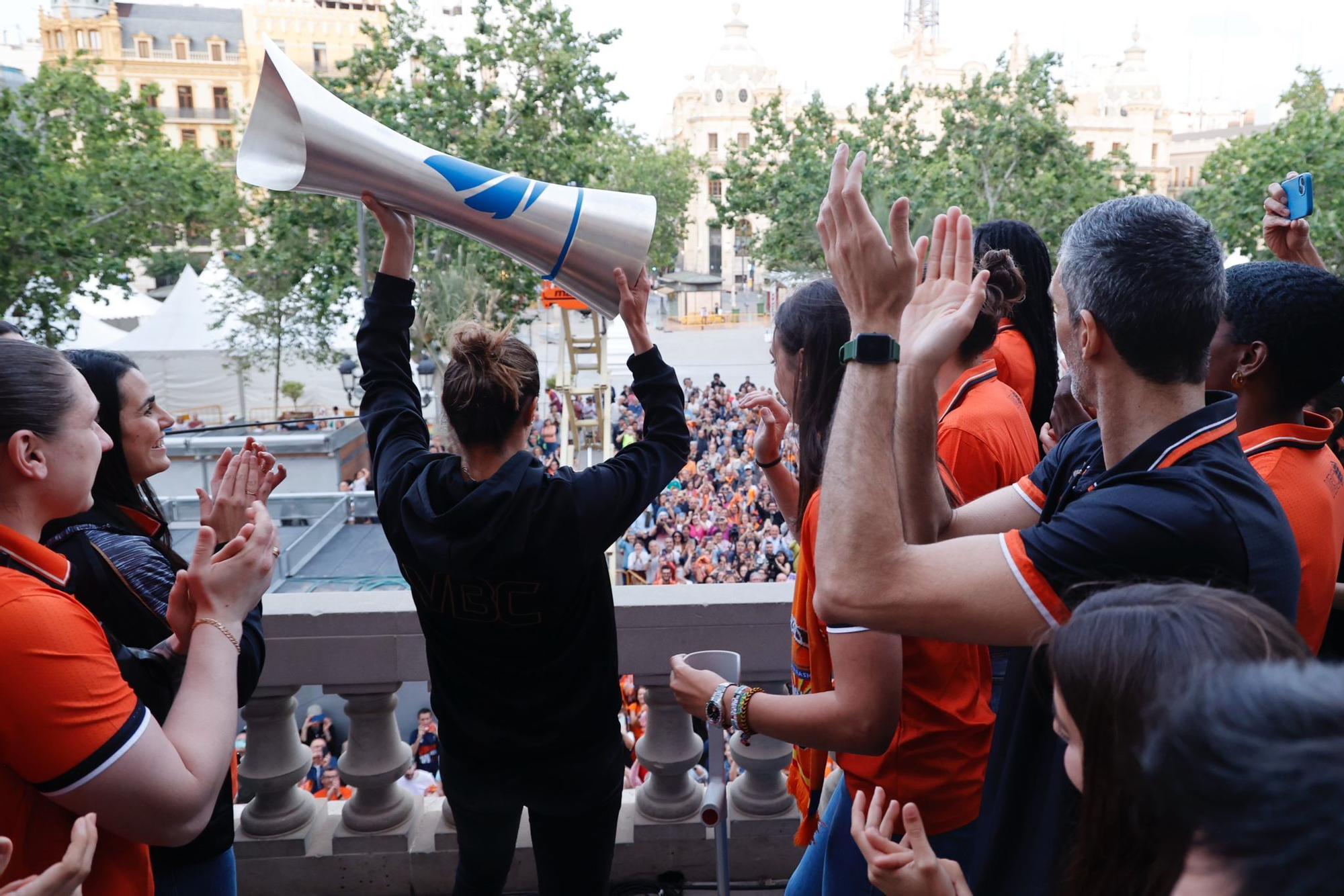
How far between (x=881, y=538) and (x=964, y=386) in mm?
1031

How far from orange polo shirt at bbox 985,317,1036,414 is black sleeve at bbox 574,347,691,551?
→ 1060 millimetres

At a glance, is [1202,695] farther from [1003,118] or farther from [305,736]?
[1003,118]

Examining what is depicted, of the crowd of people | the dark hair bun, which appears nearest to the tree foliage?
the dark hair bun

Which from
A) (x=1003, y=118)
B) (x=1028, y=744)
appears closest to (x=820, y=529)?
(x=1028, y=744)

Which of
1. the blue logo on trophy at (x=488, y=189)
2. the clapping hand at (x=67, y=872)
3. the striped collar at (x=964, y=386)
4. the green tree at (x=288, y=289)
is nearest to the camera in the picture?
the clapping hand at (x=67, y=872)

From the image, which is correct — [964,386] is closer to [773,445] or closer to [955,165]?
[773,445]

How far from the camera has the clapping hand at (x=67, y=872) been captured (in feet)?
3.84

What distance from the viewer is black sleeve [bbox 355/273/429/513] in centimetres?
212

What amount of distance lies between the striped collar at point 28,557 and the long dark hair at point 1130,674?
1318 mm

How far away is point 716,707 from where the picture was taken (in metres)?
1.86

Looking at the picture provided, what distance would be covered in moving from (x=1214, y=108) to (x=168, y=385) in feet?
313

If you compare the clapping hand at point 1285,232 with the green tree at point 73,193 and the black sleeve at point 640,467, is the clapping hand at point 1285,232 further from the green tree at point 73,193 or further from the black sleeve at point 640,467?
the green tree at point 73,193

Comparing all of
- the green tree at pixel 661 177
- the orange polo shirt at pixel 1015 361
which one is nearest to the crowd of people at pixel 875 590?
the orange polo shirt at pixel 1015 361

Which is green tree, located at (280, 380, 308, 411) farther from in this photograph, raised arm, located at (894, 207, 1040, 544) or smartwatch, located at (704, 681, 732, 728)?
raised arm, located at (894, 207, 1040, 544)
